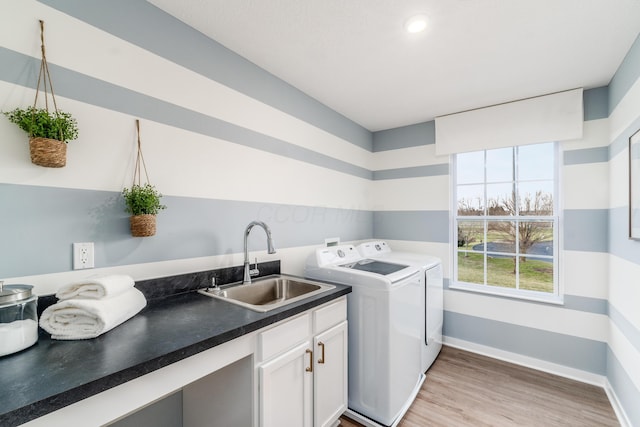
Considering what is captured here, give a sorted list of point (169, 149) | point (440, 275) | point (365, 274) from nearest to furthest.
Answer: point (169, 149)
point (365, 274)
point (440, 275)

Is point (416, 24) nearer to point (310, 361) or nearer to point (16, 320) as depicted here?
point (310, 361)

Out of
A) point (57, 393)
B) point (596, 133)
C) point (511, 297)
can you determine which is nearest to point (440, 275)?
point (511, 297)

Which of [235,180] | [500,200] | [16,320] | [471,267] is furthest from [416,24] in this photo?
[471,267]

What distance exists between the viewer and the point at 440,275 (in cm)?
274

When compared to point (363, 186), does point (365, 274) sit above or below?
below

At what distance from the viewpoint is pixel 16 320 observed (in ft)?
2.90

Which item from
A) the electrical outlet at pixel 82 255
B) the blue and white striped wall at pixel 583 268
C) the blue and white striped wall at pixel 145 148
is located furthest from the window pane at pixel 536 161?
the electrical outlet at pixel 82 255

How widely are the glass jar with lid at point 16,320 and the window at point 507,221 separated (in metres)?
3.22

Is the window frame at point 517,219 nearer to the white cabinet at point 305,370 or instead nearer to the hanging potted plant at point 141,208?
the white cabinet at point 305,370

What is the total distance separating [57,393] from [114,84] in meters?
1.31

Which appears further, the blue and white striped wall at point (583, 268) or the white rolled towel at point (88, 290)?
the blue and white striped wall at point (583, 268)

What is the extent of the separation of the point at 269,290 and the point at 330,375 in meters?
0.68

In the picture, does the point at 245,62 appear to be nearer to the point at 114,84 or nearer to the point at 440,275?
the point at 114,84

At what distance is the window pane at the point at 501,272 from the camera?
2.70 m
